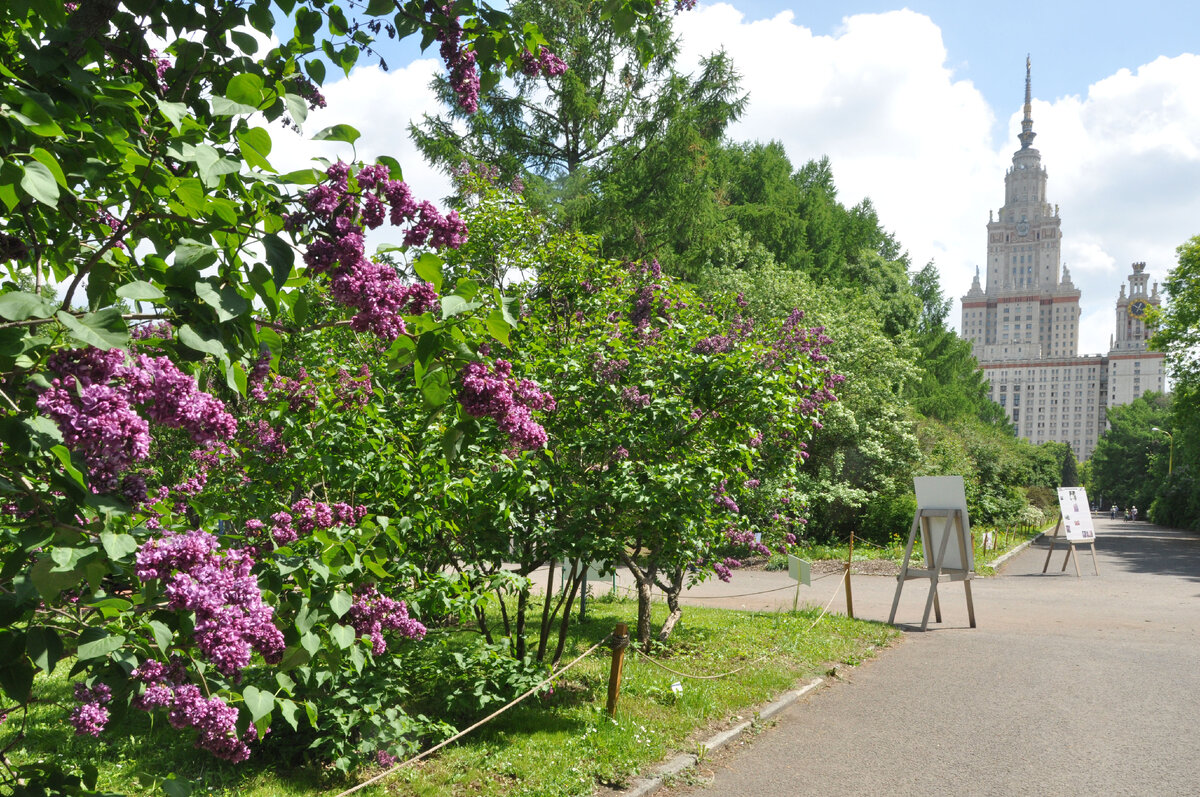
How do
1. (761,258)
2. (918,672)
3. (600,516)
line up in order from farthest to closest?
(761,258), (918,672), (600,516)

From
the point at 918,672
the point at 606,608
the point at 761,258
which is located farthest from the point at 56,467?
the point at 761,258

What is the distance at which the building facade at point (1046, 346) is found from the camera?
16225 centimetres

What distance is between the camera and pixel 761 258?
83.8 ft

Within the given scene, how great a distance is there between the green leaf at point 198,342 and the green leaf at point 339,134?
23.3 inches

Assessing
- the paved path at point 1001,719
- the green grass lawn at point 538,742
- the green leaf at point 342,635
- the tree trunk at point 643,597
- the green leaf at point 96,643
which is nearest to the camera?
the green leaf at point 96,643

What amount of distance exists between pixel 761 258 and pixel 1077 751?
2053cm

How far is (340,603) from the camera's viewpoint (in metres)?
2.90

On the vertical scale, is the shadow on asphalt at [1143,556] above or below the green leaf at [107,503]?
below

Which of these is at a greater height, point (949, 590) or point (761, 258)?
point (761, 258)

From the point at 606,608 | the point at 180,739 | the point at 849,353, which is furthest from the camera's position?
the point at 849,353

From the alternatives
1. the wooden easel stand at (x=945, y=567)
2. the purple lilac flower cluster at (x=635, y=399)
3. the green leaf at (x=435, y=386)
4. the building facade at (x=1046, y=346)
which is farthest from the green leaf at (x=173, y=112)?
the building facade at (x=1046, y=346)

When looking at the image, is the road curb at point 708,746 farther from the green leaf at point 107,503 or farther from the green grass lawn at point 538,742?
the green leaf at point 107,503

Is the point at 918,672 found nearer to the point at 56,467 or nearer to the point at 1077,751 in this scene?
the point at 1077,751

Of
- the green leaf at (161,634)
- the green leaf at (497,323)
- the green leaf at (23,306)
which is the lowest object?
the green leaf at (161,634)
